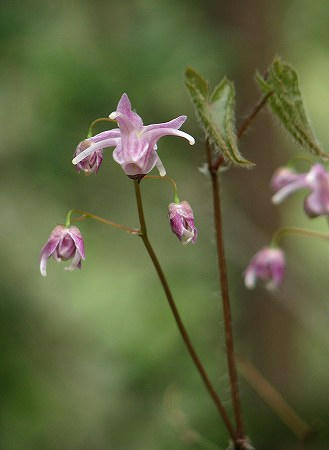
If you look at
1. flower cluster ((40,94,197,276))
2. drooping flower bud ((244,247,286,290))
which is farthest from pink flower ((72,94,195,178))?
drooping flower bud ((244,247,286,290))

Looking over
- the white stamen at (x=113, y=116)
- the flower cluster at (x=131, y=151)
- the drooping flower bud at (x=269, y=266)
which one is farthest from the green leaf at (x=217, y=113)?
the drooping flower bud at (x=269, y=266)

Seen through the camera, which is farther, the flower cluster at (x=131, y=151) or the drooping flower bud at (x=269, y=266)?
the drooping flower bud at (x=269, y=266)

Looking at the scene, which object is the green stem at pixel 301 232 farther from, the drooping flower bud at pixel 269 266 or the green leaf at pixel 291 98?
the green leaf at pixel 291 98

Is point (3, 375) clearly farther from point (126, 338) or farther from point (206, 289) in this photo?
point (206, 289)

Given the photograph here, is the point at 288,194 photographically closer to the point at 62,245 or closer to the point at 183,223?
the point at 183,223

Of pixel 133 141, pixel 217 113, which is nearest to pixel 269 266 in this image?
pixel 217 113
